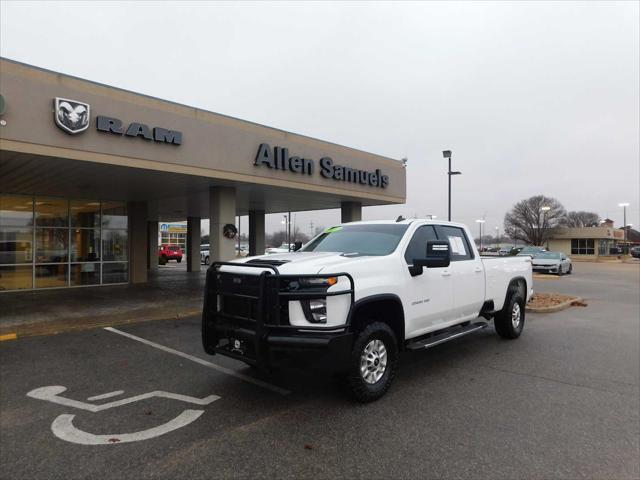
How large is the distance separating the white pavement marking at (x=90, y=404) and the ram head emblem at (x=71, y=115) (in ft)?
18.2

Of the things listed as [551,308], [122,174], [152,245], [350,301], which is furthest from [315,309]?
[152,245]

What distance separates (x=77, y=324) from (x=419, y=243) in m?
7.15

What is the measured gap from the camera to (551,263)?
82.4 ft

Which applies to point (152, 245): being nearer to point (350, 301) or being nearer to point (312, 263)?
point (312, 263)

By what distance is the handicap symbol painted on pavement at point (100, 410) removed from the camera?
12.1 ft

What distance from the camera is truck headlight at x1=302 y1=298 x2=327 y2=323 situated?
4.09 meters

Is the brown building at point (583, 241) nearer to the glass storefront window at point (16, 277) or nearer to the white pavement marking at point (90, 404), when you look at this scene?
the glass storefront window at point (16, 277)

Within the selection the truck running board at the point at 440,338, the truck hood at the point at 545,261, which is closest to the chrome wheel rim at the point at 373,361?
the truck running board at the point at 440,338

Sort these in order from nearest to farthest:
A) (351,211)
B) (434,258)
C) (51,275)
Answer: (434,258)
(51,275)
(351,211)

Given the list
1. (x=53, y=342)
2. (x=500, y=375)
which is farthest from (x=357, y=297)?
(x=53, y=342)

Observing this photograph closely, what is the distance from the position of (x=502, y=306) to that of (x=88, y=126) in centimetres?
889

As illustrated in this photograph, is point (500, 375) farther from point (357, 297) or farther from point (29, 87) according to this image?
point (29, 87)

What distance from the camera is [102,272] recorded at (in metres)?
16.6

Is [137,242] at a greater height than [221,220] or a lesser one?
lesser
